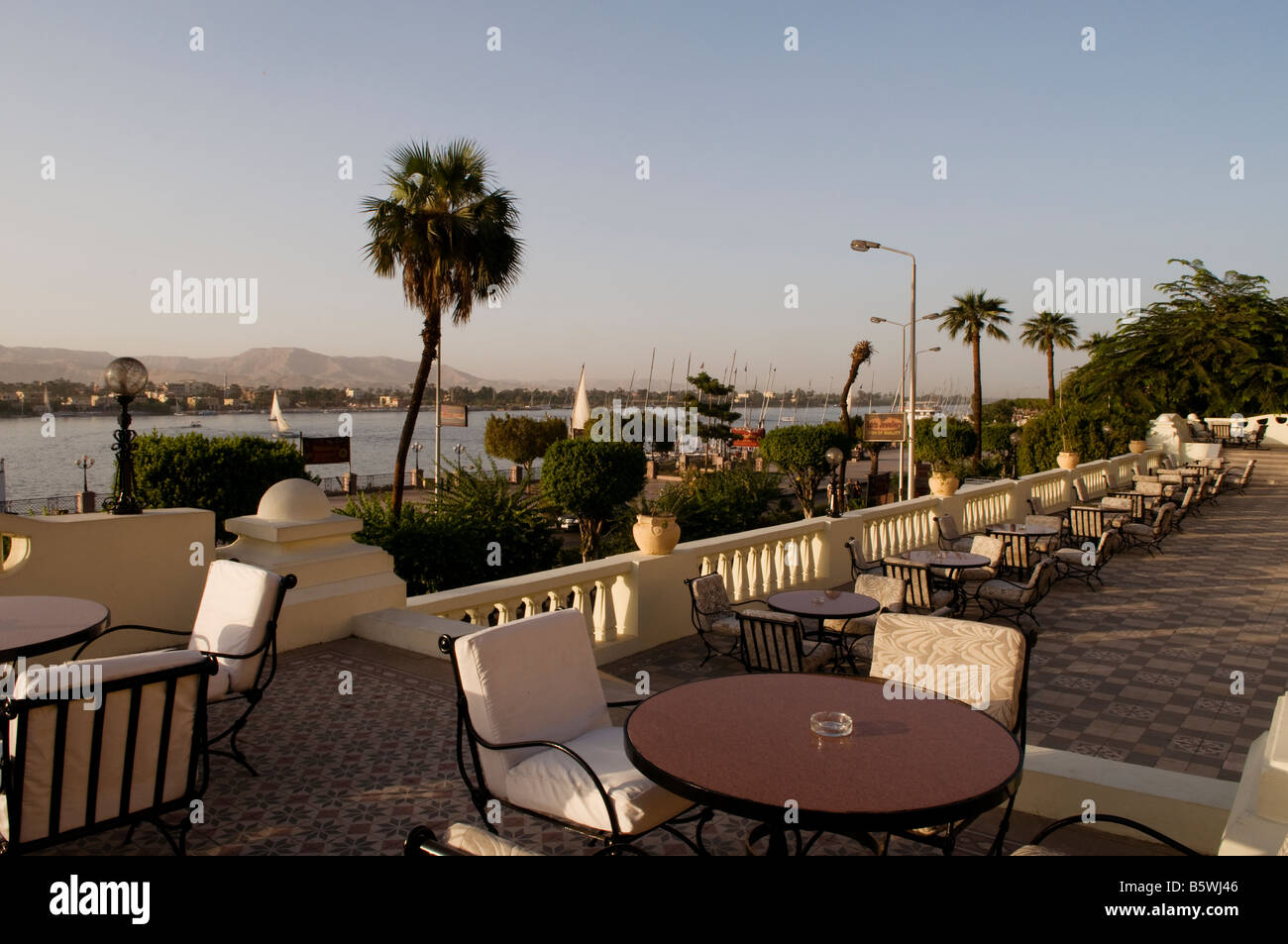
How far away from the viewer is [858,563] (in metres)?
10.5

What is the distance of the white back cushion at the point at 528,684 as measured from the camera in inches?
129

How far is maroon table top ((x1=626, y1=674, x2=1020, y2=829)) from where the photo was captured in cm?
238

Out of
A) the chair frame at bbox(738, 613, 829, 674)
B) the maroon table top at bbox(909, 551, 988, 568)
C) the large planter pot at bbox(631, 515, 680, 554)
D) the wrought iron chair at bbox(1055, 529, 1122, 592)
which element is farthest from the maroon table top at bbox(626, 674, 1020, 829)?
the wrought iron chair at bbox(1055, 529, 1122, 592)

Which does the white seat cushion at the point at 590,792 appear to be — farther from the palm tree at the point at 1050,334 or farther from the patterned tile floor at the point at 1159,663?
the palm tree at the point at 1050,334

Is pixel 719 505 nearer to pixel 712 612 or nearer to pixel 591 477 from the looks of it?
pixel 591 477

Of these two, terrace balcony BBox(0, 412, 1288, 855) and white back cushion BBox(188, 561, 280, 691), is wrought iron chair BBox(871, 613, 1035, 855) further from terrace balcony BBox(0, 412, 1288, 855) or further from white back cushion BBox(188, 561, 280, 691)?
white back cushion BBox(188, 561, 280, 691)

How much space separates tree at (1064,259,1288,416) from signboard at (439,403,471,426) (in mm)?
28042

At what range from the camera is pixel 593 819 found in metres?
3.07

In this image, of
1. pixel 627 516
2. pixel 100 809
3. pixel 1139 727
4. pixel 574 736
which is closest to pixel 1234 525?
pixel 627 516

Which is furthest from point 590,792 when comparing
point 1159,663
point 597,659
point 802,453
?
point 802,453

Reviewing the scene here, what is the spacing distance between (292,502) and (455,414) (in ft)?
80.1

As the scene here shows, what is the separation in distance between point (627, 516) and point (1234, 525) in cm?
1352
